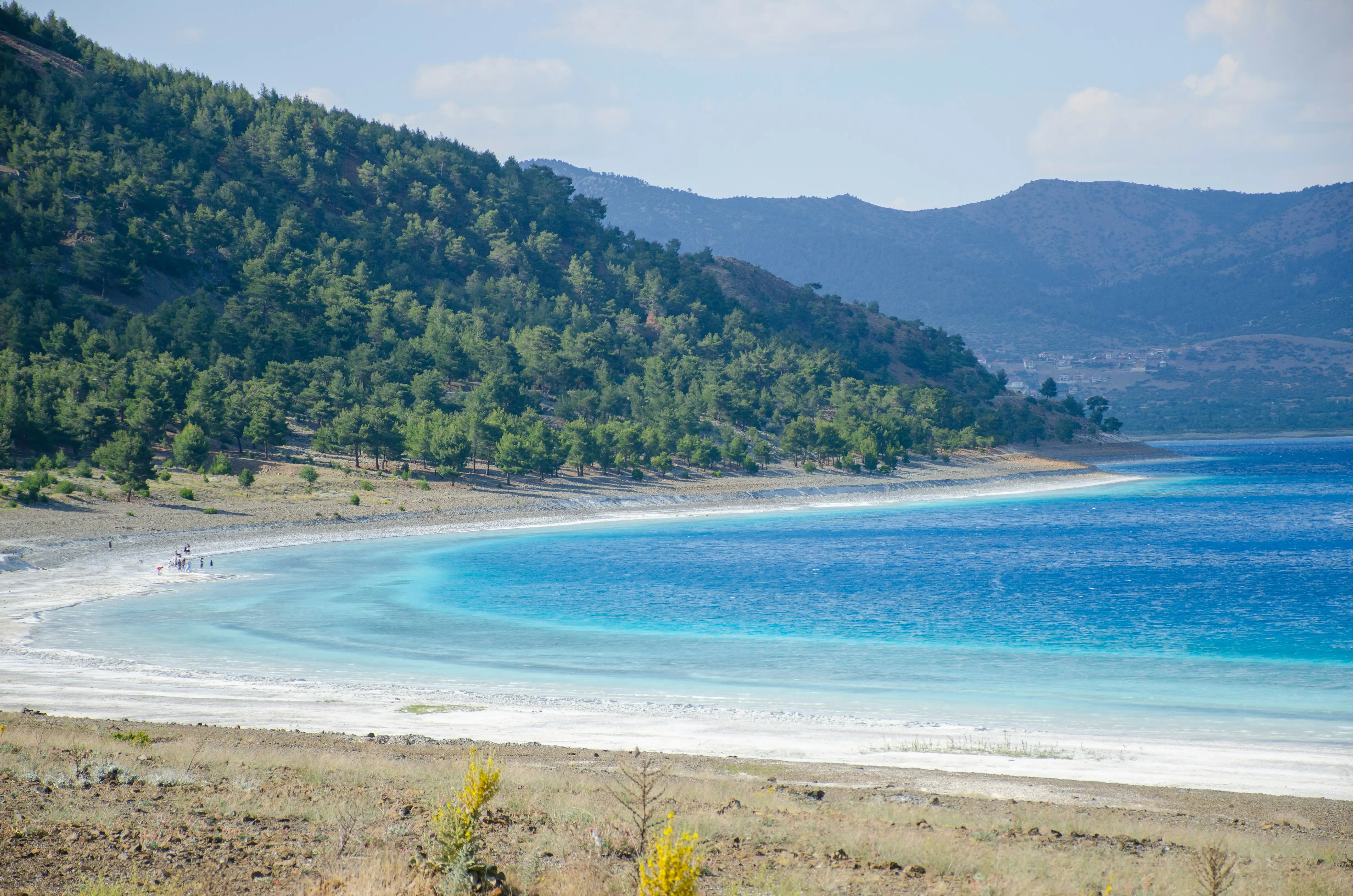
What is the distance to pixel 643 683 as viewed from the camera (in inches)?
1166

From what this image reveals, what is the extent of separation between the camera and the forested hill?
9219 cm

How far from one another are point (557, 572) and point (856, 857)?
46064 millimetres


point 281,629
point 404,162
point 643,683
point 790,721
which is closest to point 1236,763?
point 790,721

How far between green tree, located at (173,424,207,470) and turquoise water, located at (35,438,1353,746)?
22.2m

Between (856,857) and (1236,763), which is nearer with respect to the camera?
(856,857)

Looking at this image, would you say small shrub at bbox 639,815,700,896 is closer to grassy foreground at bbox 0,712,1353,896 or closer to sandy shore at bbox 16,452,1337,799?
grassy foreground at bbox 0,712,1353,896

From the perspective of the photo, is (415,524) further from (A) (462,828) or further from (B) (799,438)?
(A) (462,828)

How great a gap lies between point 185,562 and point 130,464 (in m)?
20.0

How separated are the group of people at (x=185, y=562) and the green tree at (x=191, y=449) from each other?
22.8 meters

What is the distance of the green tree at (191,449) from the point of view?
258 ft

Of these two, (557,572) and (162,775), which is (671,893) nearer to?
(162,775)

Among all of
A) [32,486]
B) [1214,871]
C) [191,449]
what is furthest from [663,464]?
[1214,871]

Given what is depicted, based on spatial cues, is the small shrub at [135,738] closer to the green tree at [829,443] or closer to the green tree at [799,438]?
the green tree at [799,438]

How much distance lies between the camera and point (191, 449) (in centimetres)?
7856
